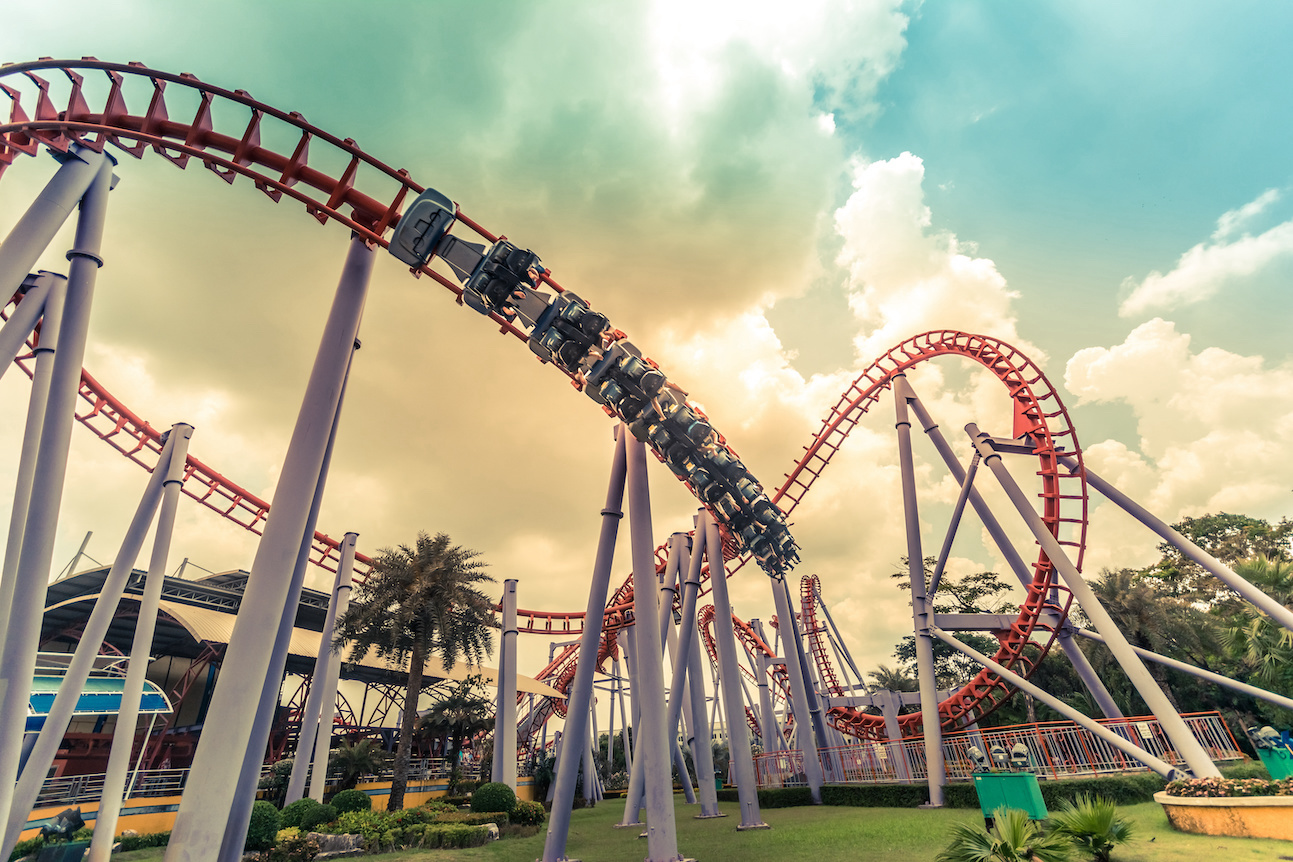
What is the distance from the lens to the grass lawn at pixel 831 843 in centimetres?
715

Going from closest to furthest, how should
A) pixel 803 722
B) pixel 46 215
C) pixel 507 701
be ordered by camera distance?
pixel 46 215 → pixel 803 722 → pixel 507 701

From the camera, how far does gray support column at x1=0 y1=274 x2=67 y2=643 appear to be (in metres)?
7.20

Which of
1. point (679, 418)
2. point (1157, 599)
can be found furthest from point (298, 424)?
point (1157, 599)

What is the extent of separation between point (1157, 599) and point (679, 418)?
85.5ft

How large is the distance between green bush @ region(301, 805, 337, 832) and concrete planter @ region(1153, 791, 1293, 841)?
58.6 ft

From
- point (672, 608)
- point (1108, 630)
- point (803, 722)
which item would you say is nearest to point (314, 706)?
point (672, 608)

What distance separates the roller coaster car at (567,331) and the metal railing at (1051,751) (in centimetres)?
1028

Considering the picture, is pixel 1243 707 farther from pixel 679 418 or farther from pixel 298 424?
pixel 298 424

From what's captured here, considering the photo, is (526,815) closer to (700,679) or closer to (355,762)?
A: (700,679)

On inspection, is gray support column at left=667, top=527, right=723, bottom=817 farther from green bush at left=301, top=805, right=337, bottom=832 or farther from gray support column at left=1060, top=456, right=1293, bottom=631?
gray support column at left=1060, top=456, right=1293, bottom=631

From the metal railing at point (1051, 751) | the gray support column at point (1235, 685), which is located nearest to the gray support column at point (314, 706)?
the metal railing at point (1051, 751)

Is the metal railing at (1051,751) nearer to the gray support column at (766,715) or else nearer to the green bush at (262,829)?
the gray support column at (766,715)

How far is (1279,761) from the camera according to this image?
941 cm

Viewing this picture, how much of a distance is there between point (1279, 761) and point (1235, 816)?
9.32ft
